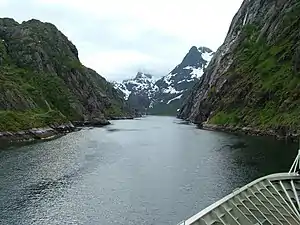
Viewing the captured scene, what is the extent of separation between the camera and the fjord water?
60.1 metres

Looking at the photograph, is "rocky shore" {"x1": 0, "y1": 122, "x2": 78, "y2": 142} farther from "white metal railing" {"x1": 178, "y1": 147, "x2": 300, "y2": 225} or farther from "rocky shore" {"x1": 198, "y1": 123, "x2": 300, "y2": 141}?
"white metal railing" {"x1": 178, "y1": 147, "x2": 300, "y2": 225}

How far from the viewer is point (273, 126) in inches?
6791

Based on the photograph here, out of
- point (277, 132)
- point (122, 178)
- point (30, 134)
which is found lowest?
point (122, 178)

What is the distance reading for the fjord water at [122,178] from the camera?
60125 millimetres

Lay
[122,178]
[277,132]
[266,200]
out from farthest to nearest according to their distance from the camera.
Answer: [277,132] → [122,178] → [266,200]

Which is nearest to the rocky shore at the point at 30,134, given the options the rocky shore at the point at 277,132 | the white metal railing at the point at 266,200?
the rocky shore at the point at 277,132

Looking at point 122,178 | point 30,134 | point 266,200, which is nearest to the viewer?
point 266,200

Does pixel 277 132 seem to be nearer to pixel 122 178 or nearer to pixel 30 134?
pixel 122 178

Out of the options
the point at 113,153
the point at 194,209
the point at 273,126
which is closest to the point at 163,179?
the point at 194,209

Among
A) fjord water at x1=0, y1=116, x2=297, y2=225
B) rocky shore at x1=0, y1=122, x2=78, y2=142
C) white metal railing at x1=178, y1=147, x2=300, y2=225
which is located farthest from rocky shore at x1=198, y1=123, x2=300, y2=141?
white metal railing at x1=178, y1=147, x2=300, y2=225

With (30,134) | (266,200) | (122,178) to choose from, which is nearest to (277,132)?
(122,178)

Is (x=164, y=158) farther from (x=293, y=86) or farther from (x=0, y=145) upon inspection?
(x=293, y=86)

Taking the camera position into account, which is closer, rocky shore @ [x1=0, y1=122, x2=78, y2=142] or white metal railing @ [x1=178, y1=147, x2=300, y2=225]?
white metal railing @ [x1=178, y1=147, x2=300, y2=225]

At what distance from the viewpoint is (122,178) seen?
85.9 m
